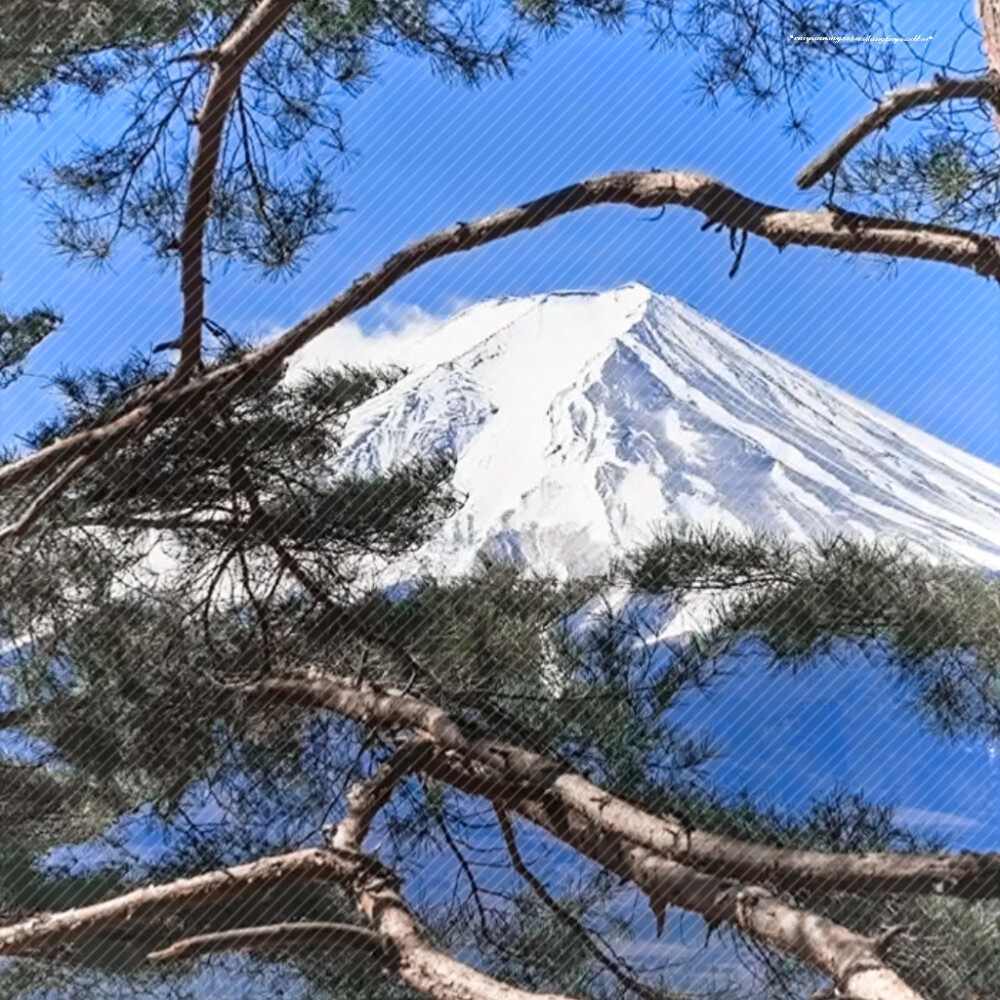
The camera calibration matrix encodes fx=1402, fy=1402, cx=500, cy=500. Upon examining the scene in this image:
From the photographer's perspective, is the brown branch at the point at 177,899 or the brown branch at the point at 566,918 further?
the brown branch at the point at 566,918

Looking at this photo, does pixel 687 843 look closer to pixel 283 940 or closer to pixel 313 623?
pixel 283 940

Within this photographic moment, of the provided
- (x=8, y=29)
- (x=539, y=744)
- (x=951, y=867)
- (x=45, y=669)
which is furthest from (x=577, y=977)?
(x=8, y=29)

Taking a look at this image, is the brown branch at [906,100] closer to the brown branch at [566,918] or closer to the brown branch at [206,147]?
the brown branch at [206,147]

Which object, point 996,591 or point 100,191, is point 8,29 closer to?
point 100,191

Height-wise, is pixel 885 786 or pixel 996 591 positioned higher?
pixel 996 591

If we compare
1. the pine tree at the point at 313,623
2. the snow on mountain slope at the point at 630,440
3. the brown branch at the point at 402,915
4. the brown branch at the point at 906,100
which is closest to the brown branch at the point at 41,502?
the pine tree at the point at 313,623
